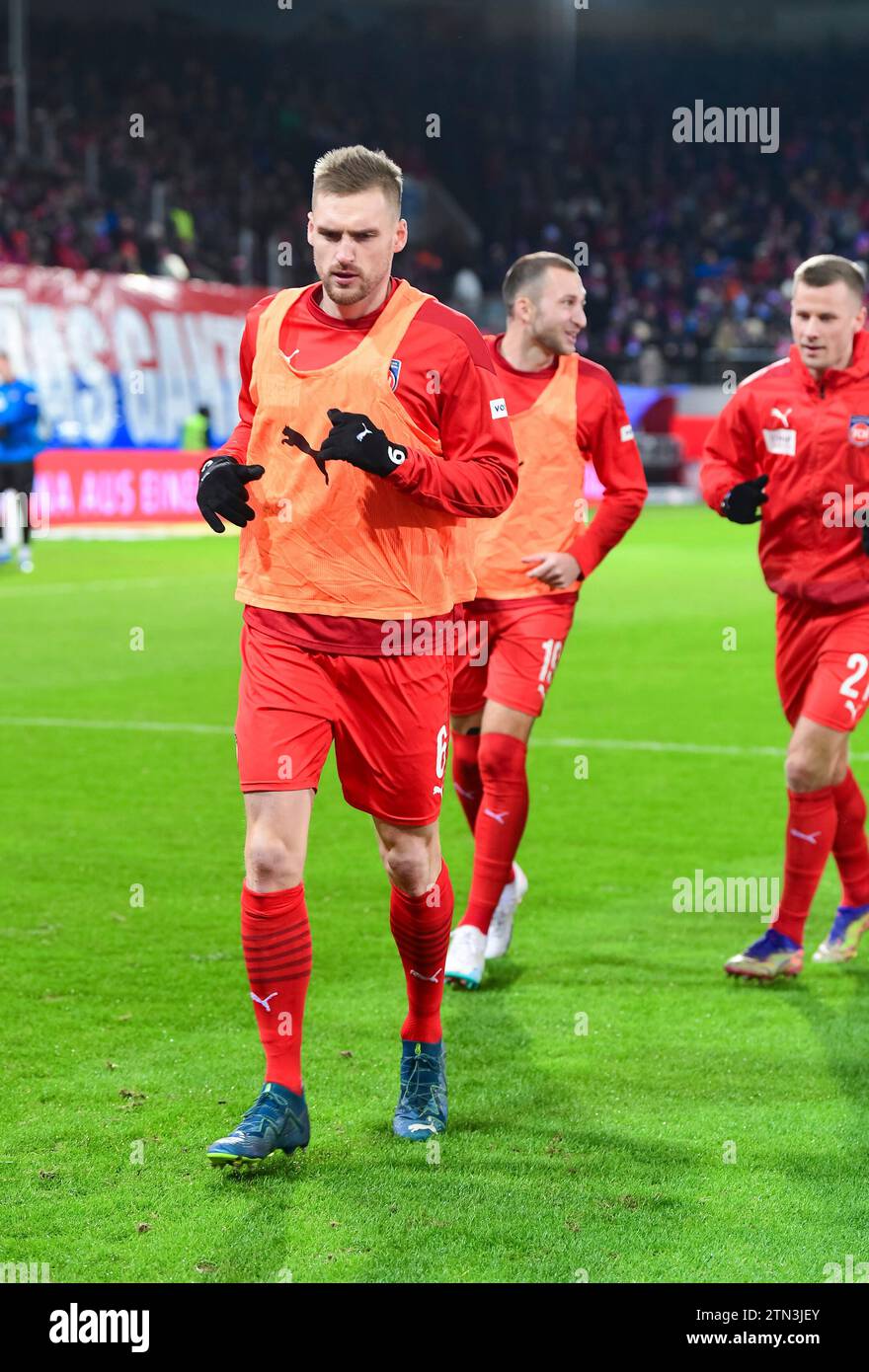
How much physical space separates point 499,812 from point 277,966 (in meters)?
2.05

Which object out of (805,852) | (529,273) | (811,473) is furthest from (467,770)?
(529,273)

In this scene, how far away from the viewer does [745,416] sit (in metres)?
6.29

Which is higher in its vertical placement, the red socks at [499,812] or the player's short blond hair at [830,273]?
the player's short blond hair at [830,273]

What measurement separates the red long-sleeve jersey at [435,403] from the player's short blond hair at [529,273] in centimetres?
206

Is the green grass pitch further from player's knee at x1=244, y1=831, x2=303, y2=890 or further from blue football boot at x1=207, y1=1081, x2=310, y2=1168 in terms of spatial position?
player's knee at x1=244, y1=831, x2=303, y2=890

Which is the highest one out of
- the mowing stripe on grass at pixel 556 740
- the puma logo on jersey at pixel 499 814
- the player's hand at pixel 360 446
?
the player's hand at pixel 360 446

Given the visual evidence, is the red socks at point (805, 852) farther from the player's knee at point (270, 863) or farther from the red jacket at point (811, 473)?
the player's knee at point (270, 863)

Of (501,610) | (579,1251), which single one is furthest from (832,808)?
(579,1251)

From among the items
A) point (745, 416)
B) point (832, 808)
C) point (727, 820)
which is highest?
point (745, 416)

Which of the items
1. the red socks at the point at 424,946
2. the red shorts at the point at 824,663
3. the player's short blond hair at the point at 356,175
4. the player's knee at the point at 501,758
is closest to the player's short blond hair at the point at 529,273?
the red shorts at the point at 824,663

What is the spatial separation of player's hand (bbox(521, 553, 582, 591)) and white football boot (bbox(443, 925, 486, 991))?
120 cm

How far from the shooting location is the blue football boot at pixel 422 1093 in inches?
173
